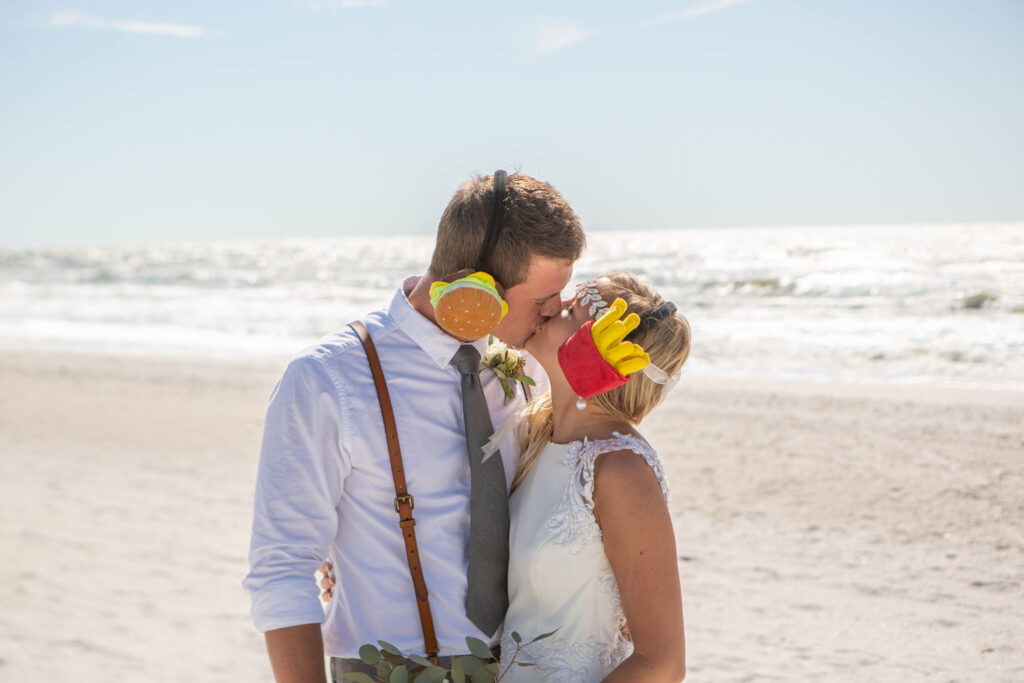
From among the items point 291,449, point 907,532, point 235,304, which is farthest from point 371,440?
point 235,304

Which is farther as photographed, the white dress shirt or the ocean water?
the ocean water

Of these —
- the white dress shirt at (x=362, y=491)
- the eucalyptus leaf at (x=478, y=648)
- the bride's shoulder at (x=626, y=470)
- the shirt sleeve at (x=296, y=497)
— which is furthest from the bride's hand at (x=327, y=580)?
the bride's shoulder at (x=626, y=470)

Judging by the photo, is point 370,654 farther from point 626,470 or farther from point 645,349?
point 645,349

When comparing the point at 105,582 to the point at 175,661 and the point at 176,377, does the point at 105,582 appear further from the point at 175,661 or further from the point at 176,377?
the point at 176,377

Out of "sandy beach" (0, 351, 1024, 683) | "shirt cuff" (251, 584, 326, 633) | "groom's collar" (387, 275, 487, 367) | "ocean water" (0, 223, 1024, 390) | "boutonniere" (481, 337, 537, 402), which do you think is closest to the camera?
"shirt cuff" (251, 584, 326, 633)

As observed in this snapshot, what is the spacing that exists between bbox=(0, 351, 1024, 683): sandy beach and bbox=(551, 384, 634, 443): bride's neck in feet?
9.96

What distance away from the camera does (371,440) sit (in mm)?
1911

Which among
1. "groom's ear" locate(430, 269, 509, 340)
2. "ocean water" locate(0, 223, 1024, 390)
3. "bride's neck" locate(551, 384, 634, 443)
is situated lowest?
"ocean water" locate(0, 223, 1024, 390)

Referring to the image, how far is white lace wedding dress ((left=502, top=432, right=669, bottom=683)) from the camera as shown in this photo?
A: 2.10 metres

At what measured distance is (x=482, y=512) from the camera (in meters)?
2.00

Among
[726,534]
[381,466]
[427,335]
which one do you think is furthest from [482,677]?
[726,534]

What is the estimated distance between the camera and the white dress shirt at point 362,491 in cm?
183

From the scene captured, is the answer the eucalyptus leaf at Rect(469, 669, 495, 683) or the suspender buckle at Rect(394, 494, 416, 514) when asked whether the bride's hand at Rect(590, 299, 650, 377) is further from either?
the eucalyptus leaf at Rect(469, 669, 495, 683)

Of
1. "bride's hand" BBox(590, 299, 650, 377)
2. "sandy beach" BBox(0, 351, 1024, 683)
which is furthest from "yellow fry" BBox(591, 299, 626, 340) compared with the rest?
"sandy beach" BBox(0, 351, 1024, 683)
